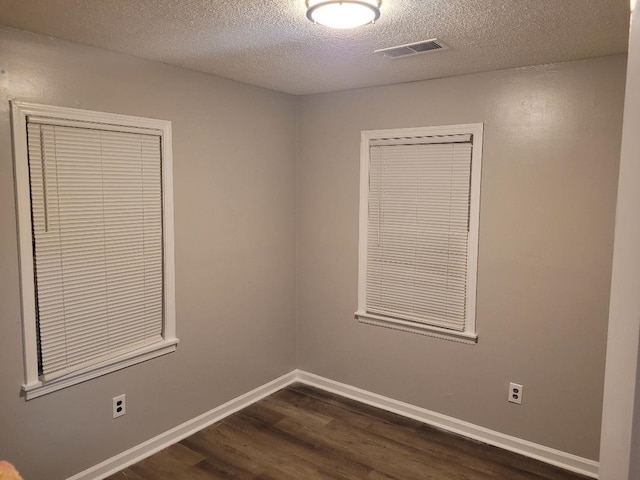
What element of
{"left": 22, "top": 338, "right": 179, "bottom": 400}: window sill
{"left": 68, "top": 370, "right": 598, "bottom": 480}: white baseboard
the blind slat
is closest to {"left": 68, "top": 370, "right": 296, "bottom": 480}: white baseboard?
{"left": 68, "top": 370, "right": 598, "bottom": 480}: white baseboard

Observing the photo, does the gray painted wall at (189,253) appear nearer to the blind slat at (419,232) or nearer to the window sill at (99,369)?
the window sill at (99,369)

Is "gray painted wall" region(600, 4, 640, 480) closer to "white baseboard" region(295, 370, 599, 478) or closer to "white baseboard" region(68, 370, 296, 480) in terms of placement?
"white baseboard" region(295, 370, 599, 478)

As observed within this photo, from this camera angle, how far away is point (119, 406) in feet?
9.49

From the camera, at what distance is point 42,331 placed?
8.20ft

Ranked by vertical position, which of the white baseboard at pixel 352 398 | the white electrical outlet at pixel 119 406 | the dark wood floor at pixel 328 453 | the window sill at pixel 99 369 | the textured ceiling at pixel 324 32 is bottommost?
the dark wood floor at pixel 328 453

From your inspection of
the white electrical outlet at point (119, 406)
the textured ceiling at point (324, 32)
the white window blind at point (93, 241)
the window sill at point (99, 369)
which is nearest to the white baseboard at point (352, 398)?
the white electrical outlet at point (119, 406)

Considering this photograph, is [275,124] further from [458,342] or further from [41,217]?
[458,342]

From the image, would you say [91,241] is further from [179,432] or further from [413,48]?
[413,48]

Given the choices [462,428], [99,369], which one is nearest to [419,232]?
[462,428]

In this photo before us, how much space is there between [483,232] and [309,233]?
146cm

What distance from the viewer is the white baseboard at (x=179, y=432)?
2816 millimetres

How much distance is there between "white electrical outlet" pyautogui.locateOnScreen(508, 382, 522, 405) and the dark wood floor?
1.14ft

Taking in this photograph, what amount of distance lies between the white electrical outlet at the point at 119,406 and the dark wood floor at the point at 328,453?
13.5 inches

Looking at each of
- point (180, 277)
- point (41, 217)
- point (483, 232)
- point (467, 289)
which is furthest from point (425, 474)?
point (41, 217)
